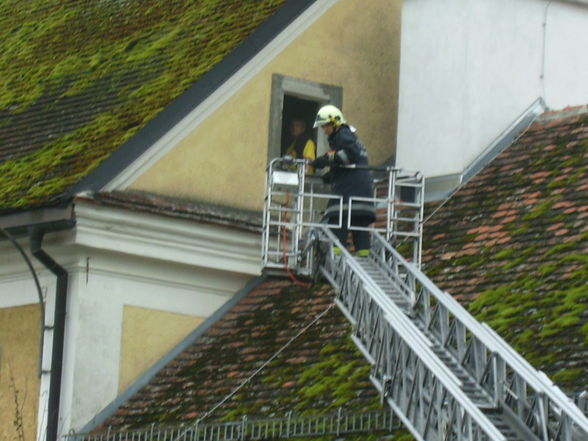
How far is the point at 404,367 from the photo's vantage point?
50.3 feet

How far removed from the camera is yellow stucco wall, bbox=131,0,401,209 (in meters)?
20.7

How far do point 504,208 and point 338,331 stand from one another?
82.1 inches

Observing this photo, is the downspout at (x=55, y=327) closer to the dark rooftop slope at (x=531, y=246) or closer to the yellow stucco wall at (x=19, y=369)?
the yellow stucco wall at (x=19, y=369)

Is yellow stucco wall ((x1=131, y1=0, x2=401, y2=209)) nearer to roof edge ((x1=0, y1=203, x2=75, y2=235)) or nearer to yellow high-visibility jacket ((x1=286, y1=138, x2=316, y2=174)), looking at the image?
yellow high-visibility jacket ((x1=286, y1=138, x2=316, y2=174))

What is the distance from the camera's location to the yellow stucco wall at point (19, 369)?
794 inches

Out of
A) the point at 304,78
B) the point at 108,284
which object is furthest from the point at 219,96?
the point at 108,284

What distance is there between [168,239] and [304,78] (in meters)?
2.66

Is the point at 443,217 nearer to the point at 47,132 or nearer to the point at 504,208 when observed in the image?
the point at 504,208

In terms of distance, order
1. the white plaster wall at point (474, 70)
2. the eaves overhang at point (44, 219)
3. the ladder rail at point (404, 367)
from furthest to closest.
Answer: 1. the white plaster wall at point (474, 70)
2. the eaves overhang at point (44, 219)
3. the ladder rail at point (404, 367)

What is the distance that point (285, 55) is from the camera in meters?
21.5

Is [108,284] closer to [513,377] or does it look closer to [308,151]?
[308,151]

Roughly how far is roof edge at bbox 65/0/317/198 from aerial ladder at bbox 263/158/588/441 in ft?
5.30

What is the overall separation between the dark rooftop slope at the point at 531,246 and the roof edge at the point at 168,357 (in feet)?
7.13

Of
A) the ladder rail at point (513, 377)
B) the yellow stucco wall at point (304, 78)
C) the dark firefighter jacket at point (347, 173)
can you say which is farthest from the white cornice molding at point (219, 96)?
the ladder rail at point (513, 377)
